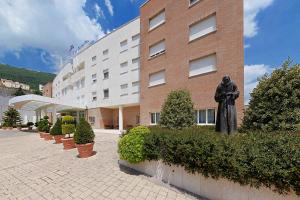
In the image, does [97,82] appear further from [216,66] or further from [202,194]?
[202,194]

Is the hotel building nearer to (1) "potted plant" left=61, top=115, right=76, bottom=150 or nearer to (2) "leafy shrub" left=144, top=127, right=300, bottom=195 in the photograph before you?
(2) "leafy shrub" left=144, top=127, right=300, bottom=195

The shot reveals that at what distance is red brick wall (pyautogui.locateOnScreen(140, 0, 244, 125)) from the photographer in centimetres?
1277

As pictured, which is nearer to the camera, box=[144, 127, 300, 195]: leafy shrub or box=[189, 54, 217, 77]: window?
box=[144, 127, 300, 195]: leafy shrub

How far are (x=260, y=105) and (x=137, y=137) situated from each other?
14.9 ft

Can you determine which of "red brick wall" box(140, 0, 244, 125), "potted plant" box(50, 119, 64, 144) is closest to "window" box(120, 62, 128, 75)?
"red brick wall" box(140, 0, 244, 125)

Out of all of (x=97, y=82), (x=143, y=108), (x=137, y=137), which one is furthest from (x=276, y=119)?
(x=97, y=82)

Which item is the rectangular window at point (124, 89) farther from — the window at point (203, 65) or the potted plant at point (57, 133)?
the window at point (203, 65)

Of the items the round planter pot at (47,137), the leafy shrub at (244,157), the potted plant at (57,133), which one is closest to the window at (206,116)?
the leafy shrub at (244,157)

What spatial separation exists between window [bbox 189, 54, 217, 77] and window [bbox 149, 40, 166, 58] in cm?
400

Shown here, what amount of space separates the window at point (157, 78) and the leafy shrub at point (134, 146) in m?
11.0

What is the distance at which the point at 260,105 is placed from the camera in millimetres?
6809

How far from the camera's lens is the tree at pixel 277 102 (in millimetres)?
6215

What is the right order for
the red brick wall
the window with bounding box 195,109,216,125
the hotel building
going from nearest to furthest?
the red brick wall
the hotel building
the window with bounding box 195,109,216,125

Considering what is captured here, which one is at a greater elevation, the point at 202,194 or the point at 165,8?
the point at 165,8
